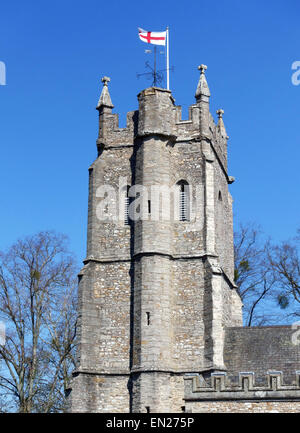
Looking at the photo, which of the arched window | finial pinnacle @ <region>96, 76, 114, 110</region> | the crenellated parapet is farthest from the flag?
the arched window

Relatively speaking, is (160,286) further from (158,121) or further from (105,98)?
(105,98)

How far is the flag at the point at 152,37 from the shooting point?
31531mm

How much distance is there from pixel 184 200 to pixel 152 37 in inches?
251

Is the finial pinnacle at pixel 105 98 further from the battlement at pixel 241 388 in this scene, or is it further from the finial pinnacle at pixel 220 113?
the battlement at pixel 241 388

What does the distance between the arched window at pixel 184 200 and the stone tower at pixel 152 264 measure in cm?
4

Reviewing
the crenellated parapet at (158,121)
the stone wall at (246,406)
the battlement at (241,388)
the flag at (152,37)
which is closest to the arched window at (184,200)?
the crenellated parapet at (158,121)

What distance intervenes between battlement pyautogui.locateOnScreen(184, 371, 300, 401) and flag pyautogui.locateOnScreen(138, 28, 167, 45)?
1286 cm

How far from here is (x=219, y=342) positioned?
2827cm

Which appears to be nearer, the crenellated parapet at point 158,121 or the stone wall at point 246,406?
the stone wall at point 246,406

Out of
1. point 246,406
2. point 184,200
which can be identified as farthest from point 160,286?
point 246,406

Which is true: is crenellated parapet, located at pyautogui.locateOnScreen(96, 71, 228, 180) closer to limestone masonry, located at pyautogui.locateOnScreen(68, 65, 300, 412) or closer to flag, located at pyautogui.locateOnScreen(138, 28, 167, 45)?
limestone masonry, located at pyautogui.locateOnScreen(68, 65, 300, 412)

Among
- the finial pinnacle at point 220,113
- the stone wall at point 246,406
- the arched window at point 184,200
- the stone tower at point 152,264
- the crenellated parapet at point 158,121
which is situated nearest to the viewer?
the stone wall at point 246,406

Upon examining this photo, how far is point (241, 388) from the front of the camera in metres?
25.5

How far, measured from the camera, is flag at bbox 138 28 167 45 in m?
31.5
